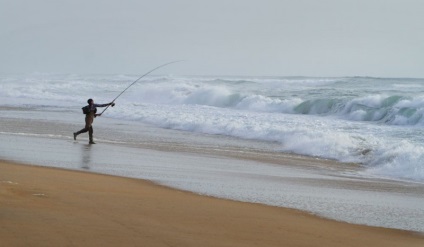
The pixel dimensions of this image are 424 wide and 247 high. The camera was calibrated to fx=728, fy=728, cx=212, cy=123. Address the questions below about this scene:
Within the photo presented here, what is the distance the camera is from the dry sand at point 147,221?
5.58 metres

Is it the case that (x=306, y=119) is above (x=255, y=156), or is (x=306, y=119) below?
above

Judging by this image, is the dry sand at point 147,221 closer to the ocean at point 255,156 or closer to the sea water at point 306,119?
the ocean at point 255,156

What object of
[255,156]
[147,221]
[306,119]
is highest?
[306,119]

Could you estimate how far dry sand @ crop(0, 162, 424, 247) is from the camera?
558 centimetres

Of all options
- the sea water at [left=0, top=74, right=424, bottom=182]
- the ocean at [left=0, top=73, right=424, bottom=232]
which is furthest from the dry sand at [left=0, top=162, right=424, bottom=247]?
the sea water at [left=0, top=74, right=424, bottom=182]

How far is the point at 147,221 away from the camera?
20.9 feet

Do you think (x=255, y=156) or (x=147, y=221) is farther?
(x=255, y=156)

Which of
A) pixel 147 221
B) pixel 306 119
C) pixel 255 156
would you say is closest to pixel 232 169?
pixel 255 156

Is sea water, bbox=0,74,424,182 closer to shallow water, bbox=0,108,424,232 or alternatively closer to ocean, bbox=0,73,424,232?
ocean, bbox=0,73,424,232

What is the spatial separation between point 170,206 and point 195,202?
55 centimetres

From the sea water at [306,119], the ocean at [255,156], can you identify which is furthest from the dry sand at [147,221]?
the sea water at [306,119]

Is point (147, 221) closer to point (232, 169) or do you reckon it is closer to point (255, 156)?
point (232, 169)

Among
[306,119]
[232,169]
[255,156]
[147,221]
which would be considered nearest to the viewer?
[147,221]

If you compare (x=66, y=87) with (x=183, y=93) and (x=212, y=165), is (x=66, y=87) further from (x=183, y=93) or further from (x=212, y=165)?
(x=212, y=165)
